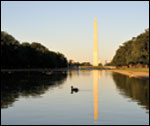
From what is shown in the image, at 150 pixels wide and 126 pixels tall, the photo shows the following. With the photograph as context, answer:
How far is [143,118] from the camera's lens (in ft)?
44.9

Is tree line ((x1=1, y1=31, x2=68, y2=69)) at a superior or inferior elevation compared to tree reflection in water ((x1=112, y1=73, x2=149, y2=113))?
superior

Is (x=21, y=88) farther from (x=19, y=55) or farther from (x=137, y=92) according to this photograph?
(x=19, y=55)

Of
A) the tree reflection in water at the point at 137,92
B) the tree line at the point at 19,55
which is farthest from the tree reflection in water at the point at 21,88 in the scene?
the tree line at the point at 19,55

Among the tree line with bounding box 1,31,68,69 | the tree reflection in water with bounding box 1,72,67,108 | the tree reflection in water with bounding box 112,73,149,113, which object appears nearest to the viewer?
the tree reflection in water with bounding box 112,73,149,113

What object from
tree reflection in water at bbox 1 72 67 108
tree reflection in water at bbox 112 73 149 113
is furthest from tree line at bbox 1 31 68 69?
tree reflection in water at bbox 112 73 149 113

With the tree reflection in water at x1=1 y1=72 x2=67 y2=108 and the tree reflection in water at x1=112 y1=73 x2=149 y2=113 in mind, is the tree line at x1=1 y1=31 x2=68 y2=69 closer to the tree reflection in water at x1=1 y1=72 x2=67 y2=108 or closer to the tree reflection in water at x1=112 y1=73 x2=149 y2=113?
the tree reflection in water at x1=1 y1=72 x2=67 y2=108

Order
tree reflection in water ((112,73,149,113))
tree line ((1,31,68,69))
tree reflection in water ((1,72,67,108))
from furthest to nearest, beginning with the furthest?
tree line ((1,31,68,69)), tree reflection in water ((1,72,67,108)), tree reflection in water ((112,73,149,113))

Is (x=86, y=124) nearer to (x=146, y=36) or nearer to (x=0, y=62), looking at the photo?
(x=146, y=36)

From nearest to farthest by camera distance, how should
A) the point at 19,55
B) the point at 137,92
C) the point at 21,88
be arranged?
the point at 137,92, the point at 21,88, the point at 19,55

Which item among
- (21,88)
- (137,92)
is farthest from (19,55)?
(137,92)

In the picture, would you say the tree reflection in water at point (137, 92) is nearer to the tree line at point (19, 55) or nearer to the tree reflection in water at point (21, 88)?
the tree reflection in water at point (21, 88)

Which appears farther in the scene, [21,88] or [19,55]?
[19,55]

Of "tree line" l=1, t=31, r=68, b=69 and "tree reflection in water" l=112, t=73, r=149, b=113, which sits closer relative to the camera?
"tree reflection in water" l=112, t=73, r=149, b=113

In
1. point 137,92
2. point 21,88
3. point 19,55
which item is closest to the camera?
point 137,92
